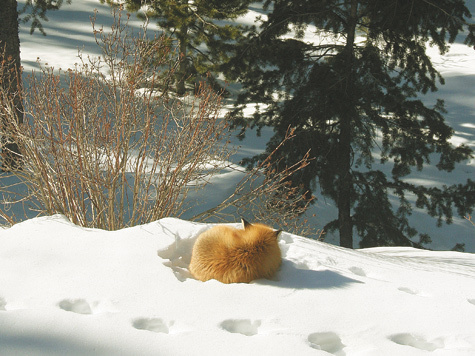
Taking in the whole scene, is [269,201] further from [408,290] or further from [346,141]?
[346,141]

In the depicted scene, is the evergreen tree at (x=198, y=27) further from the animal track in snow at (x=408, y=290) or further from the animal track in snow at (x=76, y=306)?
the animal track in snow at (x=76, y=306)

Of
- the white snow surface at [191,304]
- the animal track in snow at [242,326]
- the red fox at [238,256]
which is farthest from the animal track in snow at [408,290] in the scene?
the animal track in snow at [242,326]

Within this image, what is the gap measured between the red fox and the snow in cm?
8

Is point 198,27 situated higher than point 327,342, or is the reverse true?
point 198,27

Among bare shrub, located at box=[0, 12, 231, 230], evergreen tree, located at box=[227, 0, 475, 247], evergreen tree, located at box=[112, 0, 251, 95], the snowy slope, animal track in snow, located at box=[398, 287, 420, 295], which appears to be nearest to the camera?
animal track in snow, located at box=[398, 287, 420, 295]

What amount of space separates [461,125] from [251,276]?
49.3 ft

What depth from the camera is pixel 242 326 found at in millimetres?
2430

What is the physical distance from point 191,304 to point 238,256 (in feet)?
1.49

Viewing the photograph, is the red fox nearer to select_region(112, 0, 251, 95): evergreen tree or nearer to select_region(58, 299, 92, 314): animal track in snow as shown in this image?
select_region(58, 299, 92, 314): animal track in snow

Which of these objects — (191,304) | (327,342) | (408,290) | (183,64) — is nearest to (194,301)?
(191,304)

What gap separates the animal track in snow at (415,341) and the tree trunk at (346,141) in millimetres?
5453

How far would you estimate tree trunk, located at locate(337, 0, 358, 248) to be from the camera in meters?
7.77

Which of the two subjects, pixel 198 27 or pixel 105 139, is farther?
pixel 198 27

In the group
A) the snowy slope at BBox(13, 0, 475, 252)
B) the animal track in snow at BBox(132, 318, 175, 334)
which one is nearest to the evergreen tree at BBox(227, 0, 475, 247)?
the snowy slope at BBox(13, 0, 475, 252)
